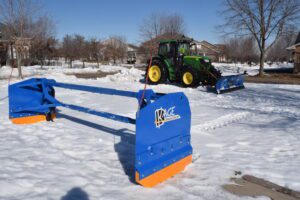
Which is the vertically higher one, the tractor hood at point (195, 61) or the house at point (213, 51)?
the house at point (213, 51)

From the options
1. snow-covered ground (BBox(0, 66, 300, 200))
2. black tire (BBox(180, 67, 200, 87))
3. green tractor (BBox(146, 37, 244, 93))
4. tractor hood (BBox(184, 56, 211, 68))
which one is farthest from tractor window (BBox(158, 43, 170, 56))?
snow-covered ground (BBox(0, 66, 300, 200))

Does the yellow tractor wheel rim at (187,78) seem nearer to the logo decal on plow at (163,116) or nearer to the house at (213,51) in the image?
the logo decal on plow at (163,116)

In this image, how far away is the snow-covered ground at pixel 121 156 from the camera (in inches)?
127

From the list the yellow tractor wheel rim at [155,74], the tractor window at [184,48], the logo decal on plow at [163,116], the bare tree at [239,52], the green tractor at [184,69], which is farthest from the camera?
the bare tree at [239,52]

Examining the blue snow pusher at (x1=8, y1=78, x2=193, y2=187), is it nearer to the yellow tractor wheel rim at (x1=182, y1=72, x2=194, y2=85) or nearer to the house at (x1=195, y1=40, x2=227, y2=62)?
the yellow tractor wheel rim at (x1=182, y1=72, x2=194, y2=85)

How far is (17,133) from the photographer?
541 cm

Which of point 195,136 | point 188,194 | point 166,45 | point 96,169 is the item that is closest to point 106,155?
point 96,169

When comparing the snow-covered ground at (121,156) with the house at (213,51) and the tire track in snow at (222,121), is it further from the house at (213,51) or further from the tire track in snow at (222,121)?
the house at (213,51)

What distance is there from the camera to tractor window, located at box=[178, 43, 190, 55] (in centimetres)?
1449

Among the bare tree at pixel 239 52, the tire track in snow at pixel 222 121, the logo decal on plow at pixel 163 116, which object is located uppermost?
the bare tree at pixel 239 52

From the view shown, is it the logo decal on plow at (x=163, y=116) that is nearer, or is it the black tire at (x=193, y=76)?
the logo decal on plow at (x=163, y=116)

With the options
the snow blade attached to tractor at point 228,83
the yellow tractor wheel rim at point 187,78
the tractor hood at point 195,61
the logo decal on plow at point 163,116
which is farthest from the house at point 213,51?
the logo decal on plow at point 163,116

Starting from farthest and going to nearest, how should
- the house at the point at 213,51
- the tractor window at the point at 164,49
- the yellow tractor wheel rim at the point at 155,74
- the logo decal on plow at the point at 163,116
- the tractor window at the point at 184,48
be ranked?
the house at the point at 213,51, the yellow tractor wheel rim at the point at 155,74, the tractor window at the point at 164,49, the tractor window at the point at 184,48, the logo decal on plow at the point at 163,116

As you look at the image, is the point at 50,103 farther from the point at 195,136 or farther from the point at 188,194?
the point at 188,194
